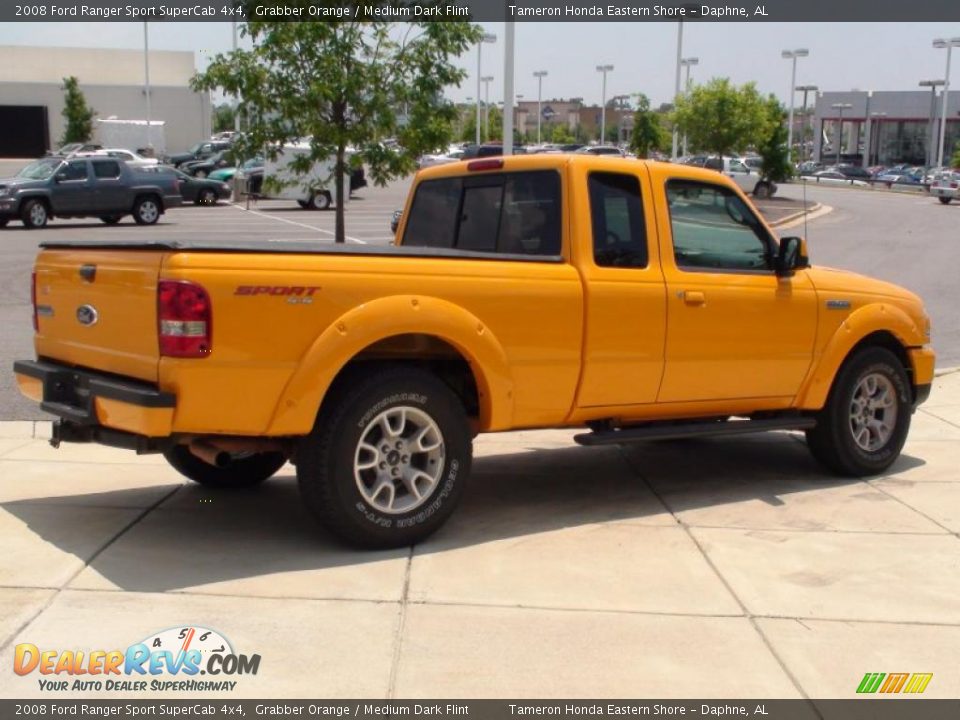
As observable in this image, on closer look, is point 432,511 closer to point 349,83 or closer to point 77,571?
point 77,571

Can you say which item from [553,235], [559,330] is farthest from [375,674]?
[553,235]

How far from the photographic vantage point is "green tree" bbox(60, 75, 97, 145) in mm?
64250

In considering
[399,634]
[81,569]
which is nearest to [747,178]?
[81,569]

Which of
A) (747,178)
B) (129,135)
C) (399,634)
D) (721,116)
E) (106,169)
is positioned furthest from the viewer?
(129,135)

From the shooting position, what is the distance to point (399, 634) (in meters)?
4.92

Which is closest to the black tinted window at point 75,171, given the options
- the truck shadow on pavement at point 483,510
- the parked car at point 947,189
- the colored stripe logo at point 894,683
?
the truck shadow on pavement at point 483,510

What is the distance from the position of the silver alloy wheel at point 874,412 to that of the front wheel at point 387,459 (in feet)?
10.0

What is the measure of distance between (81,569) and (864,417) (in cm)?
497

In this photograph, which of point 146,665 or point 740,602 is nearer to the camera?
point 146,665

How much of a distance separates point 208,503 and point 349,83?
→ 594cm

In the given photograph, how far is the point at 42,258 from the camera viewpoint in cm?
625

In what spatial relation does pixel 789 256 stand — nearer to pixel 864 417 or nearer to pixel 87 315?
pixel 864 417

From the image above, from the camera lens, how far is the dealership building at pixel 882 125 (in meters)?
101

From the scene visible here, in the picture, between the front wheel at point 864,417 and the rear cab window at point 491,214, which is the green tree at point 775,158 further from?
the rear cab window at point 491,214
